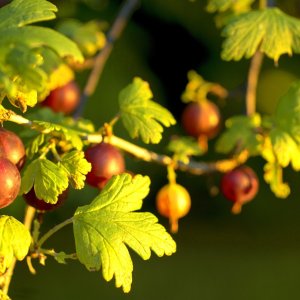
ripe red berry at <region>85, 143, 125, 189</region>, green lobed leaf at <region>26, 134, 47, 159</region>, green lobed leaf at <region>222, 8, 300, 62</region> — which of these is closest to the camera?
green lobed leaf at <region>26, 134, 47, 159</region>

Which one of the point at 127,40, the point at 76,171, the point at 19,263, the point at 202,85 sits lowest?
the point at 19,263

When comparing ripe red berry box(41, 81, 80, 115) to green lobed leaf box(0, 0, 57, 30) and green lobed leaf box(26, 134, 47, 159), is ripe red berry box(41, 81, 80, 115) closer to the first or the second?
green lobed leaf box(26, 134, 47, 159)

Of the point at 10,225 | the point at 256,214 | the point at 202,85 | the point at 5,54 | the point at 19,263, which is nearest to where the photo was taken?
the point at 5,54

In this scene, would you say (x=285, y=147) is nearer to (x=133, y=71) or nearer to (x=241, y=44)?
(x=241, y=44)

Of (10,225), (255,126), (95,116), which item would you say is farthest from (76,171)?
(95,116)

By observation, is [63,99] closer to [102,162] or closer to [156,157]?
[156,157]

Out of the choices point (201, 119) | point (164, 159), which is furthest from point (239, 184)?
point (201, 119)

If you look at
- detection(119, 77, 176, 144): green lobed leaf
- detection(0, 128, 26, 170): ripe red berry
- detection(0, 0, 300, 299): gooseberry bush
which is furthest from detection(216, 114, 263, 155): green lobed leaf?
detection(0, 128, 26, 170): ripe red berry

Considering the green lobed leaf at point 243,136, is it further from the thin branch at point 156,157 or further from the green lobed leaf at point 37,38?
the green lobed leaf at point 37,38
